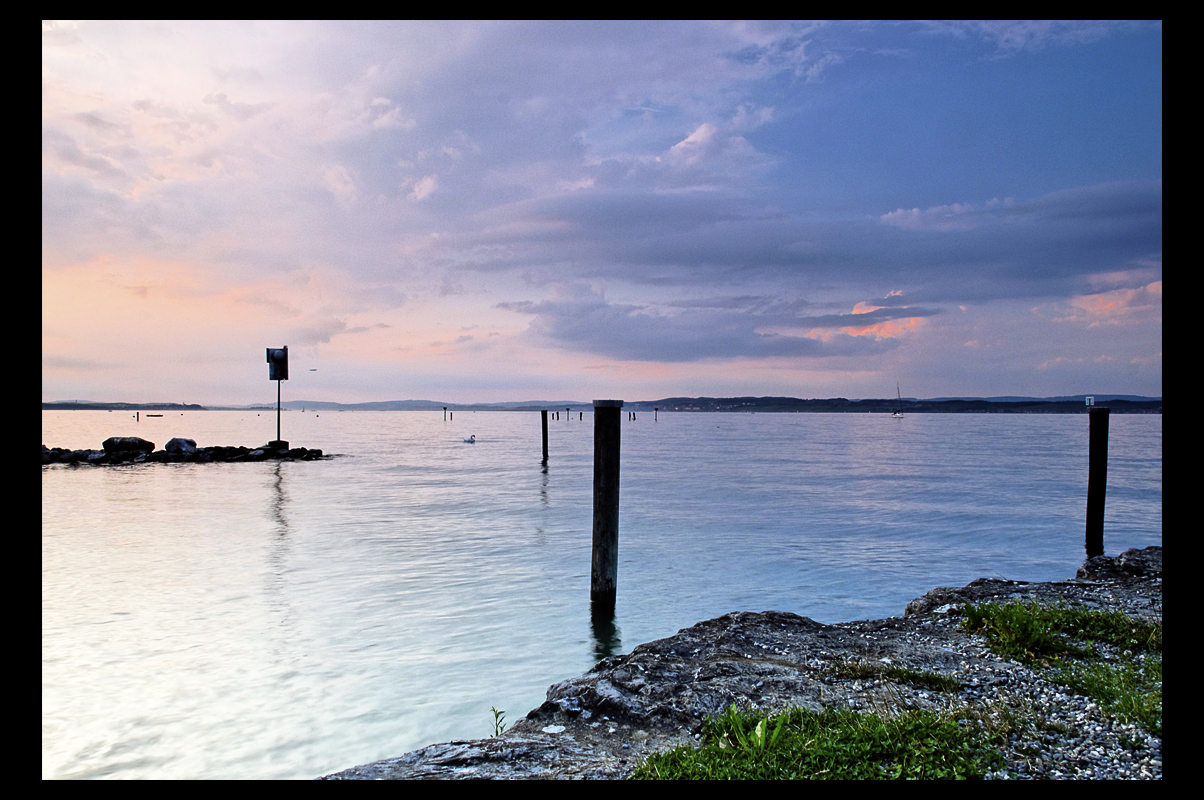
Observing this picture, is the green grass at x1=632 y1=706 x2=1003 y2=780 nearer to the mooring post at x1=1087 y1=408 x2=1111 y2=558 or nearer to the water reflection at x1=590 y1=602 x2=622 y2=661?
the water reflection at x1=590 y1=602 x2=622 y2=661

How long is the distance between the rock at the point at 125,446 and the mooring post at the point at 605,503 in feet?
117

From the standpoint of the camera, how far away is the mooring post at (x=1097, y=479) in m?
14.5

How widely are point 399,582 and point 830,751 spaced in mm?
9855

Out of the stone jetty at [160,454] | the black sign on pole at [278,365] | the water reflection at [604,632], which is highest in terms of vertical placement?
the black sign on pole at [278,365]

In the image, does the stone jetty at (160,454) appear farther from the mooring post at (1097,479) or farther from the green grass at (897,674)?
the green grass at (897,674)

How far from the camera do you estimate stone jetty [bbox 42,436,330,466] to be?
113 feet

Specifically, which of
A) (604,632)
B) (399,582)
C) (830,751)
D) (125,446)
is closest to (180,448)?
(125,446)

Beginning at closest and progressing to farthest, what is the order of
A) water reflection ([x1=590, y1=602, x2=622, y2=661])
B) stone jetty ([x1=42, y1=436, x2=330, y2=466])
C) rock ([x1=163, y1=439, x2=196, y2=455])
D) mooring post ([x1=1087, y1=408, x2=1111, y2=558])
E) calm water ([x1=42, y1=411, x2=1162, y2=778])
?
calm water ([x1=42, y1=411, x2=1162, y2=778])
water reflection ([x1=590, y1=602, x2=622, y2=661])
mooring post ([x1=1087, y1=408, x2=1111, y2=558])
stone jetty ([x1=42, y1=436, x2=330, y2=466])
rock ([x1=163, y1=439, x2=196, y2=455])

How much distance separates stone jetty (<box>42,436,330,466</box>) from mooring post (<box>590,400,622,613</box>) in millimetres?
33181

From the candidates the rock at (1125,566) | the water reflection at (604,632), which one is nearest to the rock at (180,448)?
the water reflection at (604,632)

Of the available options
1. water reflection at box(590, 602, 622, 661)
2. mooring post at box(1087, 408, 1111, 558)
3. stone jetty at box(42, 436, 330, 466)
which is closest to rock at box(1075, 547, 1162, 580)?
mooring post at box(1087, 408, 1111, 558)
